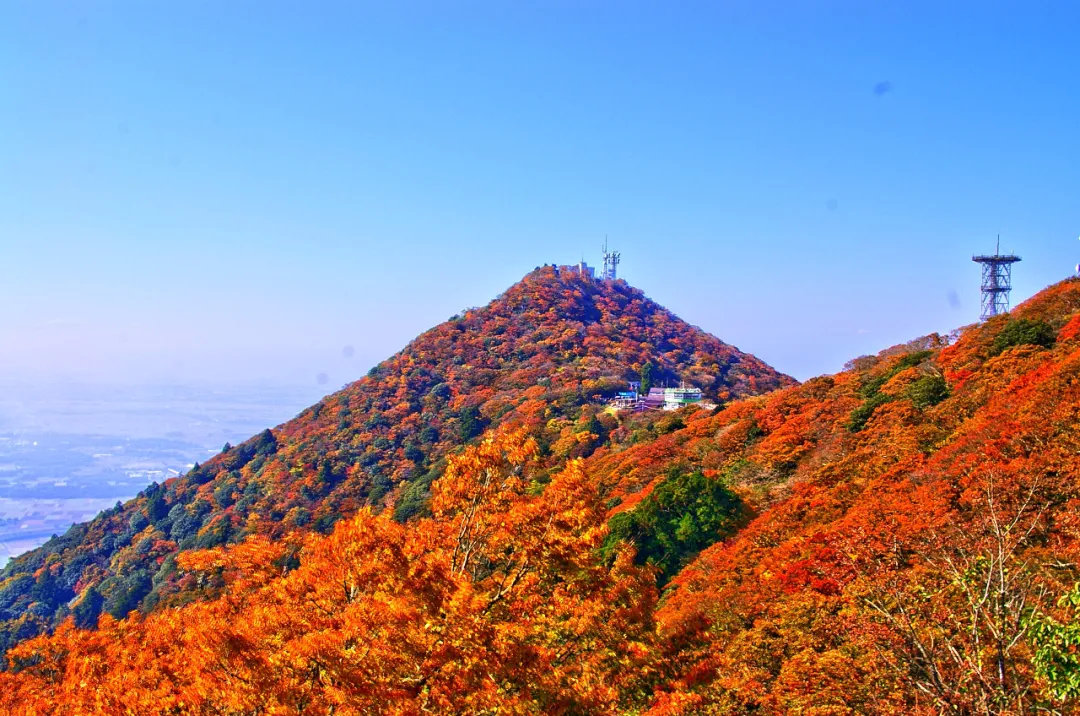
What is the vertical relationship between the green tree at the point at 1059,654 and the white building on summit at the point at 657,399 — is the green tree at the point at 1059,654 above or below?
below

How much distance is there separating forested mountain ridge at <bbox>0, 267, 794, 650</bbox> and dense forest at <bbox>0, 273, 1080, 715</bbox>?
16233mm

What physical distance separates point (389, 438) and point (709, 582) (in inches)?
1531

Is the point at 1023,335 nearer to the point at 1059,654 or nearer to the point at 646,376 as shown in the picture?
the point at 1059,654

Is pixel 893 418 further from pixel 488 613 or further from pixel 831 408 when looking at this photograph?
pixel 488 613

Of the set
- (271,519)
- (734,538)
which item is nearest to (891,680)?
(734,538)

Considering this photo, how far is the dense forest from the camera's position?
678cm

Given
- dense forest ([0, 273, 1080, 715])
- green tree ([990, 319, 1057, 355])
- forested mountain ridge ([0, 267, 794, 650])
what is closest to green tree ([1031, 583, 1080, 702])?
dense forest ([0, 273, 1080, 715])

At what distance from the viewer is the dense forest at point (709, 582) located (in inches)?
267

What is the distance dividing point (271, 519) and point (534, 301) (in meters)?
39.2

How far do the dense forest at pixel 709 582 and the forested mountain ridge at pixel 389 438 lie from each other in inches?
639

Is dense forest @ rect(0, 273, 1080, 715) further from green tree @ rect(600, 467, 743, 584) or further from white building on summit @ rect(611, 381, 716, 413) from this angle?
white building on summit @ rect(611, 381, 716, 413)

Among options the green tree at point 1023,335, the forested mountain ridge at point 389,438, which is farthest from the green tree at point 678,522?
the forested mountain ridge at point 389,438

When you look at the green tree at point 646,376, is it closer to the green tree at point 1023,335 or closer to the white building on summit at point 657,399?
the white building on summit at point 657,399

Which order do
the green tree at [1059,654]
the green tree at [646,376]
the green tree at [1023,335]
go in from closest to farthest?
the green tree at [1059,654]
the green tree at [1023,335]
the green tree at [646,376]
